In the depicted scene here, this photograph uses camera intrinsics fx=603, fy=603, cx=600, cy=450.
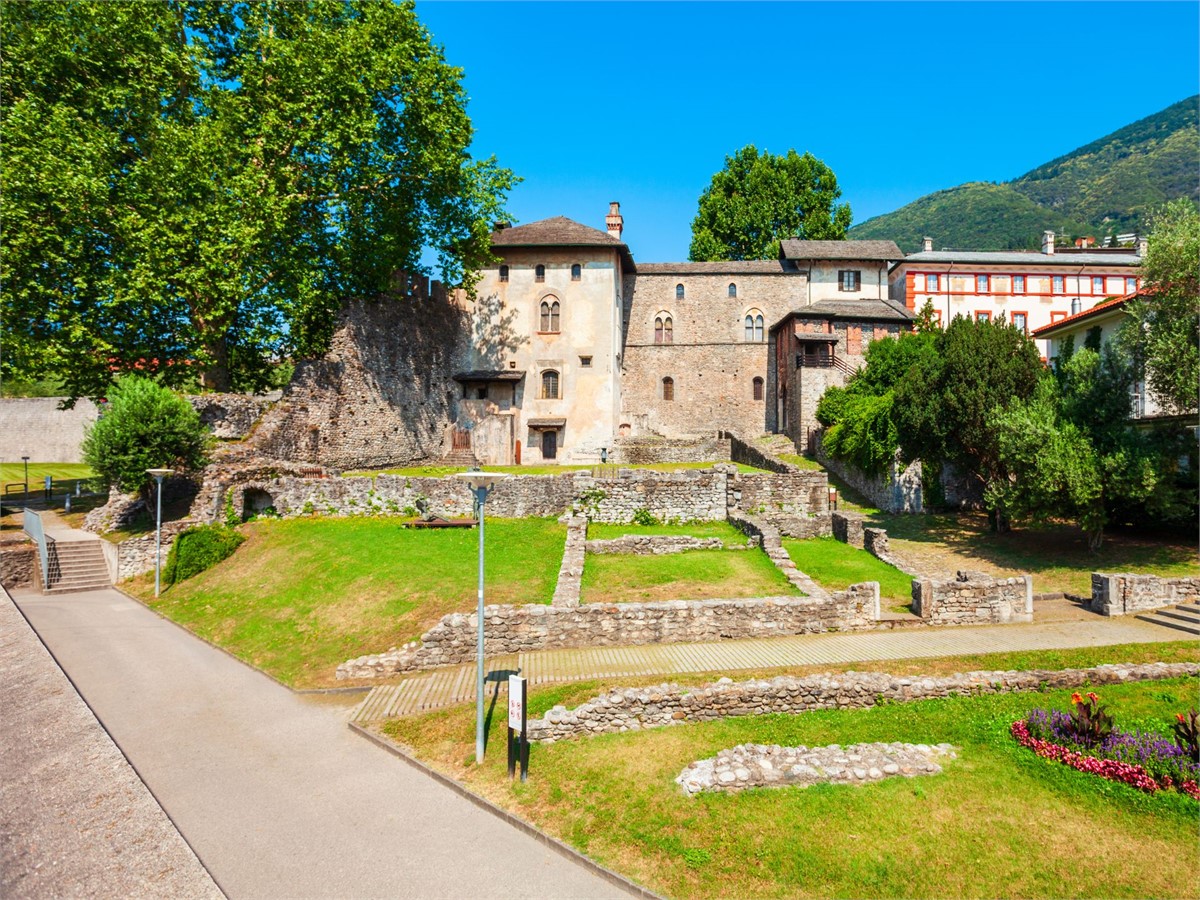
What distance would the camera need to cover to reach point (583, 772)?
9016 millimetres

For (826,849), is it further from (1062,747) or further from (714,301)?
(714,301)

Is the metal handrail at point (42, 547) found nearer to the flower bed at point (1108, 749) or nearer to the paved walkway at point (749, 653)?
the paved walkway at point (749, 653)

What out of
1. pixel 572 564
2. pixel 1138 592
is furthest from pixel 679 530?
pixel 1138 592

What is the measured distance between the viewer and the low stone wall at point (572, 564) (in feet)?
51.3

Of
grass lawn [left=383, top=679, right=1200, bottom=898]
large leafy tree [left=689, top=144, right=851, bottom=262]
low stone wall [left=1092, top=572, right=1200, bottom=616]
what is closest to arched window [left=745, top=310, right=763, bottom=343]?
large leafy tree [left=689, top=144, right=851, bottom=262]

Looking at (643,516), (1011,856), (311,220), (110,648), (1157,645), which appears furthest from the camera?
(311,220)

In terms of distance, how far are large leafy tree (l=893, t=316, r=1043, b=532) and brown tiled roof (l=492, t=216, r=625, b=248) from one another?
20.8 metres

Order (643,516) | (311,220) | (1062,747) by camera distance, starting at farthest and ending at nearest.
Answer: (311,220)
(643,516)
(1062,747)

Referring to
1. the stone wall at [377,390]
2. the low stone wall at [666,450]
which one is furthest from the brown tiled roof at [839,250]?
the stone wall at [377,390]

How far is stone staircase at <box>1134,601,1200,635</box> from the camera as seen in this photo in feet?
48.0

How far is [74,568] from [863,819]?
25677 mm

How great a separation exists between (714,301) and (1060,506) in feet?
101

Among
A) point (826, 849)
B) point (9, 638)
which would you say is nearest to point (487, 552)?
point (9, 638)

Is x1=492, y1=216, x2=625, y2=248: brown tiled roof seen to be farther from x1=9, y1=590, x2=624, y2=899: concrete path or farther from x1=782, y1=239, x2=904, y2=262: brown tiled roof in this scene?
x1=9, y1=590, x2=624, y2=899: concrete path
